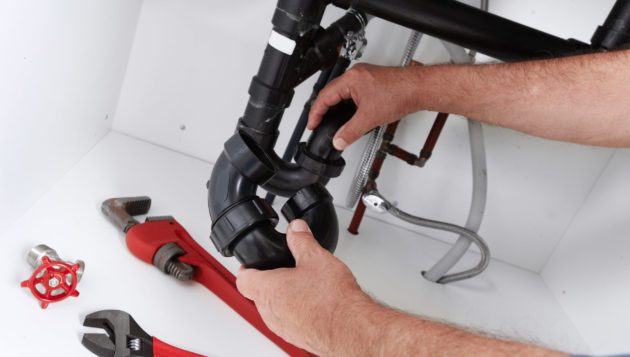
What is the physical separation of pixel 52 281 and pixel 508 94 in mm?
786

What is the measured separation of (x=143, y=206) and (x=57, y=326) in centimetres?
33

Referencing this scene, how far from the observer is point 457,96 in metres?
0.80

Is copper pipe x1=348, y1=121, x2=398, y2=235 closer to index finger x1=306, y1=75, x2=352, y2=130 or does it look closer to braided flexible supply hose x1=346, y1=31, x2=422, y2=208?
braided flexible supply hose x1=346, y1=31, x2=422, y2=208

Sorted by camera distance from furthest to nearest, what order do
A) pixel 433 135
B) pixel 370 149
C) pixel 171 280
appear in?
pixel 433 135 < pixel 370 149 < pixel 171 280

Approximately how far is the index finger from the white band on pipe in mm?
92

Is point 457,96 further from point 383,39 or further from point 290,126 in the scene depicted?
point 290,126

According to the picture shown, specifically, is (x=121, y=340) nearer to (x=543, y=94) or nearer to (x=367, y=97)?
(x=367, y=97)

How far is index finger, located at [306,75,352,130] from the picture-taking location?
29.8 inches

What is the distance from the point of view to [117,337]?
645 millimetres

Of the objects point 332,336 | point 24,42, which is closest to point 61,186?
point 24,42

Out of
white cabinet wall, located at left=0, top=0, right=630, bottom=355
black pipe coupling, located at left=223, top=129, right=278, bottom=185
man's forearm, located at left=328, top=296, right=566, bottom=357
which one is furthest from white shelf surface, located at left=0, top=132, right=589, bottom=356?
black pipe coupling, located at left=223, top=129, right=278, bottom=185

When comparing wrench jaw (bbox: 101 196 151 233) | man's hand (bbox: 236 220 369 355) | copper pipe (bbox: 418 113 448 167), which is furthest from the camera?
copper pipe (bbox: 418 113 448 167)

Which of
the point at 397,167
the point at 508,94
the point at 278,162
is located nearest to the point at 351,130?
the point at 278,162

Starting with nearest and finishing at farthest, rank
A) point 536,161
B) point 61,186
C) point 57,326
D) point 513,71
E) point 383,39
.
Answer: point 57,326, point 513,71, point 61,186, point 383,39, point 536,161
